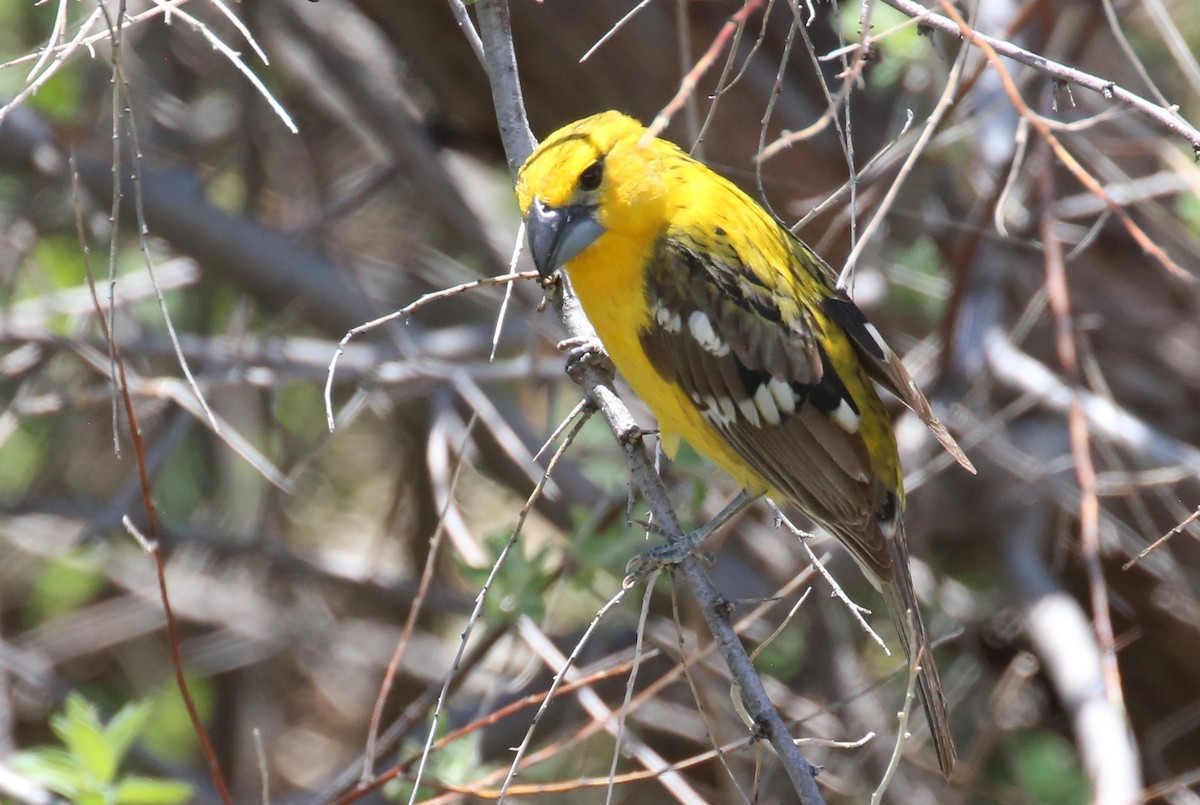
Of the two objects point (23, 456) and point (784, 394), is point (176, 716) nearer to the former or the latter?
point (23, 456)

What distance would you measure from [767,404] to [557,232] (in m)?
0.86

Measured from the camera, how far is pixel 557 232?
3.16 meters

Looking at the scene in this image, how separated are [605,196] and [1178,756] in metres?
3.61

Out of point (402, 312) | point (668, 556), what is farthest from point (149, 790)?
point (402, 312)

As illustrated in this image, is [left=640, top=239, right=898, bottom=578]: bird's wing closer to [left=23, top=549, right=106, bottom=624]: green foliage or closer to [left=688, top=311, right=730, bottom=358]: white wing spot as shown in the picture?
[left=688, top=311, right=730, bottom=358]: white wing spot

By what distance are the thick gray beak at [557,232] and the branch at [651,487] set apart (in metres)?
0.15

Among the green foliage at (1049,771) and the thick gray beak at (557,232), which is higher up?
the thick gray beak at (557,232)

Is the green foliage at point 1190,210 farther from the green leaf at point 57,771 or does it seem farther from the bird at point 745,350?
the green leaf at point 57,771

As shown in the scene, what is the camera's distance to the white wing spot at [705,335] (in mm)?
3533

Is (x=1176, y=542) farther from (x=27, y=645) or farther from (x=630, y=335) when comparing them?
(x=27, y=645)

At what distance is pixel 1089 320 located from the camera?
15.9 ft

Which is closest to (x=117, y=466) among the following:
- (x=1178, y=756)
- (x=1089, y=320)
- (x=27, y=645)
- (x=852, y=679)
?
(x=27, y=645)

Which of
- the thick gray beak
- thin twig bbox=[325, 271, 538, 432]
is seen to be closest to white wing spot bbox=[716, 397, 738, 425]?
the thick gray beak

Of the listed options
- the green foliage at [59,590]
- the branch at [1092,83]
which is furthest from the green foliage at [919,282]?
the green foliage at [59,590]
